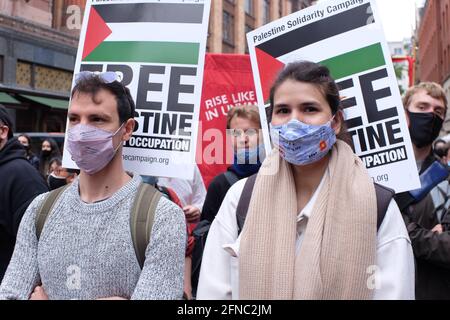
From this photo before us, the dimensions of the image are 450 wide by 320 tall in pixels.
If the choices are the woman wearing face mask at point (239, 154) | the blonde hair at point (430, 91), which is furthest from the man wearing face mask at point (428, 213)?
the woman wearing face mask at point (239, 154)

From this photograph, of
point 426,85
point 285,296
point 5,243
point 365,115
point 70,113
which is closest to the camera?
point 285,296

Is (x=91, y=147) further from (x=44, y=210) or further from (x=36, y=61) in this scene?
(x=36, y=61)

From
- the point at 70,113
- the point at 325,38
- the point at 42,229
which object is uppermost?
the point at 325,38

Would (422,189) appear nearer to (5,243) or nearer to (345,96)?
(345,96)

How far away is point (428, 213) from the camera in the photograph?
9.04 ft

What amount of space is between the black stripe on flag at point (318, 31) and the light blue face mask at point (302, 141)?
932mm

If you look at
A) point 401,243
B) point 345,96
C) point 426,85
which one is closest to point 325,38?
point 345,96

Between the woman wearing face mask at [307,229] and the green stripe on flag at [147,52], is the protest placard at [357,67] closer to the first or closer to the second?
the green stripe on flag at [147,52]

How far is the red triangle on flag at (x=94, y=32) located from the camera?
9.93 ft

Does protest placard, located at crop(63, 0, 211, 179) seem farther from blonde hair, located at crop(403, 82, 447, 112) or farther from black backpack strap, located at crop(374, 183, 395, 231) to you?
blonde hair, located at crop(403, 82, 447, 112)

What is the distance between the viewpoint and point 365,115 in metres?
2.68

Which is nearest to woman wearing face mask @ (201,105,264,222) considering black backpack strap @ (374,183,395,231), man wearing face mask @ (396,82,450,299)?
man wearing face mask @ (396,82,450,299)

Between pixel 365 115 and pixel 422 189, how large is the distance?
1.66 feet

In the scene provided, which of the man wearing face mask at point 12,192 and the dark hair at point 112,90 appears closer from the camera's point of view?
the dark hair at point 112,90
